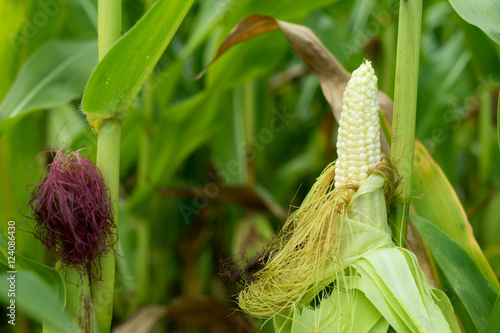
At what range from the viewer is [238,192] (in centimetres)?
139

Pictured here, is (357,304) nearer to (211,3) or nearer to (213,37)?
(211,3)

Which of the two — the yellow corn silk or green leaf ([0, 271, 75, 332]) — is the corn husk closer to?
the yellow corn silk

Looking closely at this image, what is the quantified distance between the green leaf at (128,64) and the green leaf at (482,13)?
0.40 meters

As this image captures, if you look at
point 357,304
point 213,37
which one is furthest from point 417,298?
point 213,37

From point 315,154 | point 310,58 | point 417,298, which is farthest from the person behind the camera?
point 315,154

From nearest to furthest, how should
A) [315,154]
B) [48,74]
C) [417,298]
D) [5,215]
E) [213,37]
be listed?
[417,298] → [48,74] → [5,215] → [213,37] → [315,154]

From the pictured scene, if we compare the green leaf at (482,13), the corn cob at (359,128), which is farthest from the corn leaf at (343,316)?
the green leaf at (482,13)

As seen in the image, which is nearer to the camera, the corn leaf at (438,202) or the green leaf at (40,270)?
the green leaf at (40,270)

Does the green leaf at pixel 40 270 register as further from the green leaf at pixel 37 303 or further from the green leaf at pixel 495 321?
the green leaf at pixel 495 321

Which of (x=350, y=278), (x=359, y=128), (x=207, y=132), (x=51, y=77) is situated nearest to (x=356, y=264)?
(x=350, y=278)

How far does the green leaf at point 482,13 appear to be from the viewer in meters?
0.71

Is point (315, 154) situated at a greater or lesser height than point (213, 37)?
lesser

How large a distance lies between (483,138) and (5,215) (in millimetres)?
1544

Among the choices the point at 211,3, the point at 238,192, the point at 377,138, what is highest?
the point at 211,3
